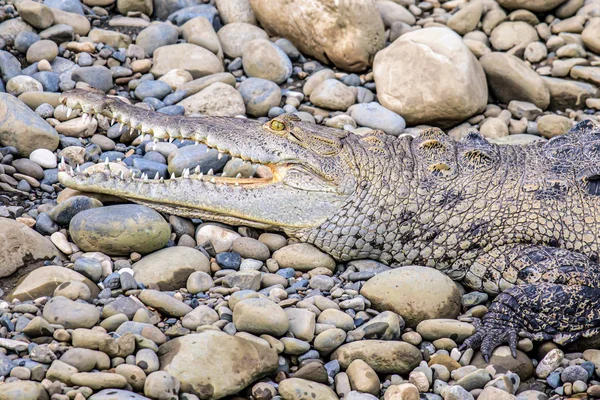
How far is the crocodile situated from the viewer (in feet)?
16.1

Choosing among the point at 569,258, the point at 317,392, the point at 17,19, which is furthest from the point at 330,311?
the point at 17,19

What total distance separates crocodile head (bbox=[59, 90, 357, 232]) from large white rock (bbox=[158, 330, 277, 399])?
140 cm

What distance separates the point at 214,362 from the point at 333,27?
14.6 ft

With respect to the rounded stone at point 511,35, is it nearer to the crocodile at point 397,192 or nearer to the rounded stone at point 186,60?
the rounded stone at point 186,60

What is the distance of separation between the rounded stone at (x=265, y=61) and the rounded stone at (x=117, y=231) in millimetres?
2785

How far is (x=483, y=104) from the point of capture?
7.11 metres

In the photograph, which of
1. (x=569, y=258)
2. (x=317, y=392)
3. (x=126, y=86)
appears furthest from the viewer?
(x=126, y=86)

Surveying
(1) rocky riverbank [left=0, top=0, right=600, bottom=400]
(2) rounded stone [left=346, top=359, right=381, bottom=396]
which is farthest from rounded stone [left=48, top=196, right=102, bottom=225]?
(2) rounded stone [left=346, top=359, right=381, bottom=396]

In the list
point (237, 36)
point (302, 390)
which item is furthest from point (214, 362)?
point (237, 36)

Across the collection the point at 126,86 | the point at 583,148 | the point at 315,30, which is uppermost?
the point at 583,148

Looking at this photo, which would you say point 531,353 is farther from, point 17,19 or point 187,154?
point 17,19

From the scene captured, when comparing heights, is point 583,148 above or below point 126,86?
above

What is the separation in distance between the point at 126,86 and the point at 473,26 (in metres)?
3.65

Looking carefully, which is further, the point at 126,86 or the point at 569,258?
the point at 126,86
